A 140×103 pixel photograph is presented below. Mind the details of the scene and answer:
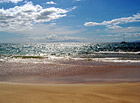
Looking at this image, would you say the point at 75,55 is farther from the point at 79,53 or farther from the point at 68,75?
the point at 68,75

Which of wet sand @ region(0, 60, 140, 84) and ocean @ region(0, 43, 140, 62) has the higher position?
ocean @ region(0, 43, 140, 62)

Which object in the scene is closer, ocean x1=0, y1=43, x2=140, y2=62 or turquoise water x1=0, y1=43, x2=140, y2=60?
ocean x1=0, y1=43, x2=140, y2=62

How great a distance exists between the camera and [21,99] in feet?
17.5

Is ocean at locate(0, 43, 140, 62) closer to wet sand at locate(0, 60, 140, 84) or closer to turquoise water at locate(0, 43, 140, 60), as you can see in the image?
turquoise water at locate(0, 43, 140, 60)

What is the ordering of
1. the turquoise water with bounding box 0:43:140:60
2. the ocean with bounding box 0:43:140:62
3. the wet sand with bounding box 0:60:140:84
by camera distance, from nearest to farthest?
1. the wet sand with bounding box 0:60:140:84
2. the ocean with bounding box 0:43:140:62
3. the turquoise water with bounding box 0:43:140:60

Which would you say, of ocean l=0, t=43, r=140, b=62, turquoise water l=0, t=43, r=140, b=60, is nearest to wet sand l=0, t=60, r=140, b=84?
ocean l=0, t=43, r=140, b=62

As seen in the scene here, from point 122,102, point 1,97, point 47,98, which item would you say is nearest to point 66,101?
point 47,98

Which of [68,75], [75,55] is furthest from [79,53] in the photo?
[68,75]

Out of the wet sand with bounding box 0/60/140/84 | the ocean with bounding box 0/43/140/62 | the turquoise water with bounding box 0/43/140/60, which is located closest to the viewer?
the wet sand with bounding box 0/60/140/84

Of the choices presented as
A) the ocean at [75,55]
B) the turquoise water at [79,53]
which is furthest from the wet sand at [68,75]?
the turquoise water at [79,53]

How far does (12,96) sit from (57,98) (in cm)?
175

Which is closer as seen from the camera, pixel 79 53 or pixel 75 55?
pixel 75 55

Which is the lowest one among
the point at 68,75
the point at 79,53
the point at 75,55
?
the point at 68,75

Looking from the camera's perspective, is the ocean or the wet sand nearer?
the wet sand
